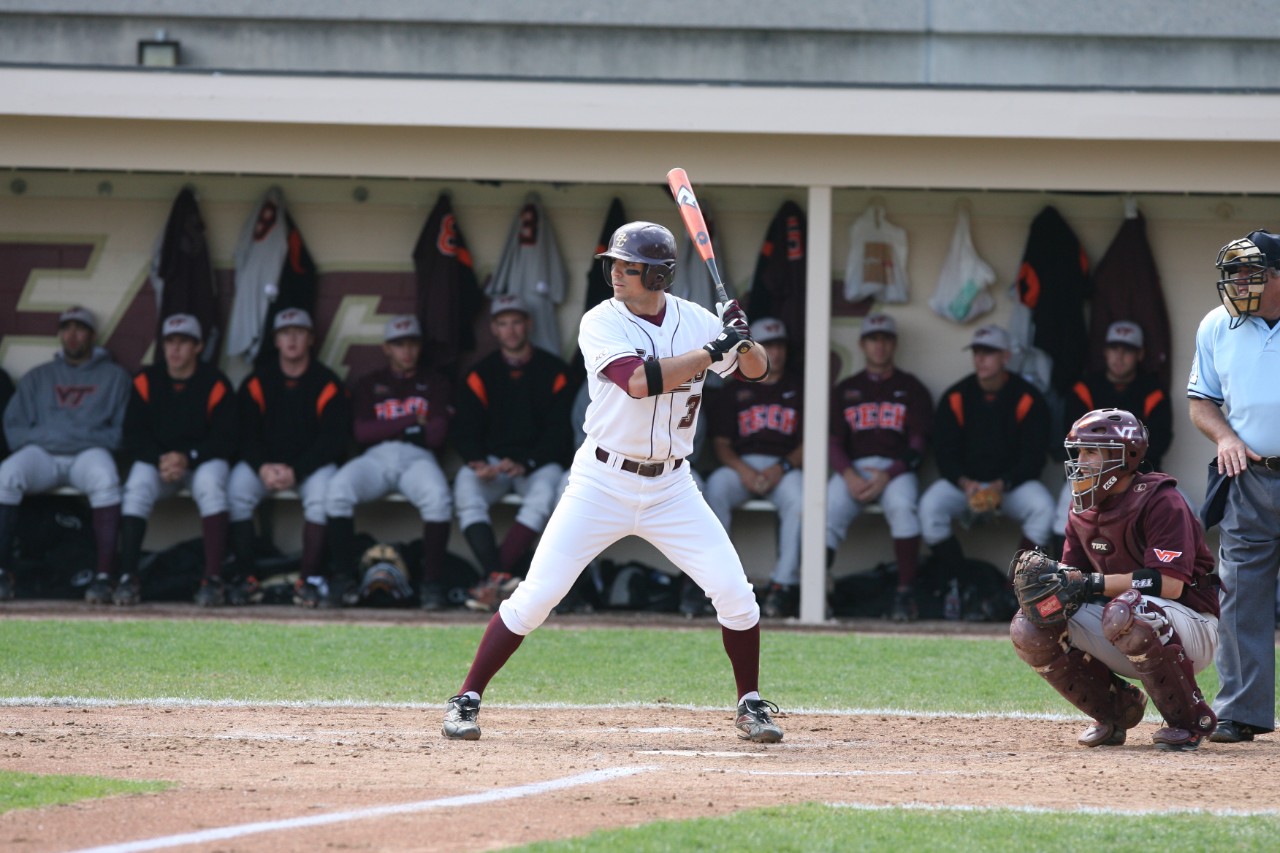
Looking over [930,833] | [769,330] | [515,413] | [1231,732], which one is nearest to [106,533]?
[515,413]

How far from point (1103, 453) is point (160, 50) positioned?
1010 centimetres

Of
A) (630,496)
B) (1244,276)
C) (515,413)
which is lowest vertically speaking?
(630,496)

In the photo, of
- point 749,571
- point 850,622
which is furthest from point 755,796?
point 749,571

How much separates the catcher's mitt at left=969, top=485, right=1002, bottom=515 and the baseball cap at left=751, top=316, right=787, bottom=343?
5.02ft

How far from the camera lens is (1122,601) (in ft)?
16.3

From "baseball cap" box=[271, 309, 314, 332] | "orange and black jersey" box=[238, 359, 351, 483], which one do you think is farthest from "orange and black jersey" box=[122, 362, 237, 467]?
"baseball cap" box=[271, 309, 314, 332]

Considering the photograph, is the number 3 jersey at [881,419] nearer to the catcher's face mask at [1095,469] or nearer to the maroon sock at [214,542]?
the maroon sock at [214,542]

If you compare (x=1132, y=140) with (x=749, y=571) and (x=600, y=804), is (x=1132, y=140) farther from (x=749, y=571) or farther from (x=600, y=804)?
(x=600, y=804)

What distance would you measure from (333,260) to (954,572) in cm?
452

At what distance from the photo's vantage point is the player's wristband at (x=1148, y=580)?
199 inches

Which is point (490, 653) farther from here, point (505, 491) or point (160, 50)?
point (160, 50)

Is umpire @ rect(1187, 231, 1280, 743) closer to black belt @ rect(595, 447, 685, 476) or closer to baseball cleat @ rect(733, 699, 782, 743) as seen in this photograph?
baseball cleat @ rect(733, 699, 782, 743)

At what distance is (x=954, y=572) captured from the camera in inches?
383

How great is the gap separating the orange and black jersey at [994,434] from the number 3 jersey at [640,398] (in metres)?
4.66
